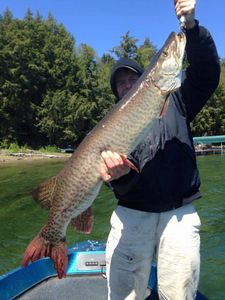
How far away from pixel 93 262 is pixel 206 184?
49.8 ft

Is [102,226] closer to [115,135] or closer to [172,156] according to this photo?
[172,156]

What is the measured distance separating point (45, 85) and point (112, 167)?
56628 millimetres

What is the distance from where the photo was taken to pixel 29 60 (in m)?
56.2

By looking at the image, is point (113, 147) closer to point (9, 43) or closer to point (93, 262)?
point (93, 262)

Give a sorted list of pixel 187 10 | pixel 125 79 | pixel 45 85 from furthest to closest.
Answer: pixel 45 85
pixel 125 79
pixel 187 10

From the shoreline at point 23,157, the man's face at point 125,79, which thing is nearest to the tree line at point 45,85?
the shoreline at point 23,157

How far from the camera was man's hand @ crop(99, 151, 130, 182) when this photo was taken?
358cm

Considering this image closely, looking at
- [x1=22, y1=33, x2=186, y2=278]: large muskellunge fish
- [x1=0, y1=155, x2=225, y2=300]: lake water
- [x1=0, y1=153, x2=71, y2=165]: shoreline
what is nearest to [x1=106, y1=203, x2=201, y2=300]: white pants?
[x1=22, y1=33, x2=186, y2=278]: large muskellunge fish

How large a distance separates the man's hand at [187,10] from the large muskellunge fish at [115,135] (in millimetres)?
127

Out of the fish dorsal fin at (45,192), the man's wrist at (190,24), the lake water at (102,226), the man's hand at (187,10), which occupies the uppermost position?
the man's hand at (187,10)

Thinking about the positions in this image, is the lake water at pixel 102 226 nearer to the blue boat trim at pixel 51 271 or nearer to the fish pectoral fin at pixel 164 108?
the blue boat trim at pixel 51 271

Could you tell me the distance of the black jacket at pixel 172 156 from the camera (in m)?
3.72

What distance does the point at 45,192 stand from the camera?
4.05 m

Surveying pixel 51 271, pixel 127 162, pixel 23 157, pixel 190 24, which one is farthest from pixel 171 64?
pixel 23 157
